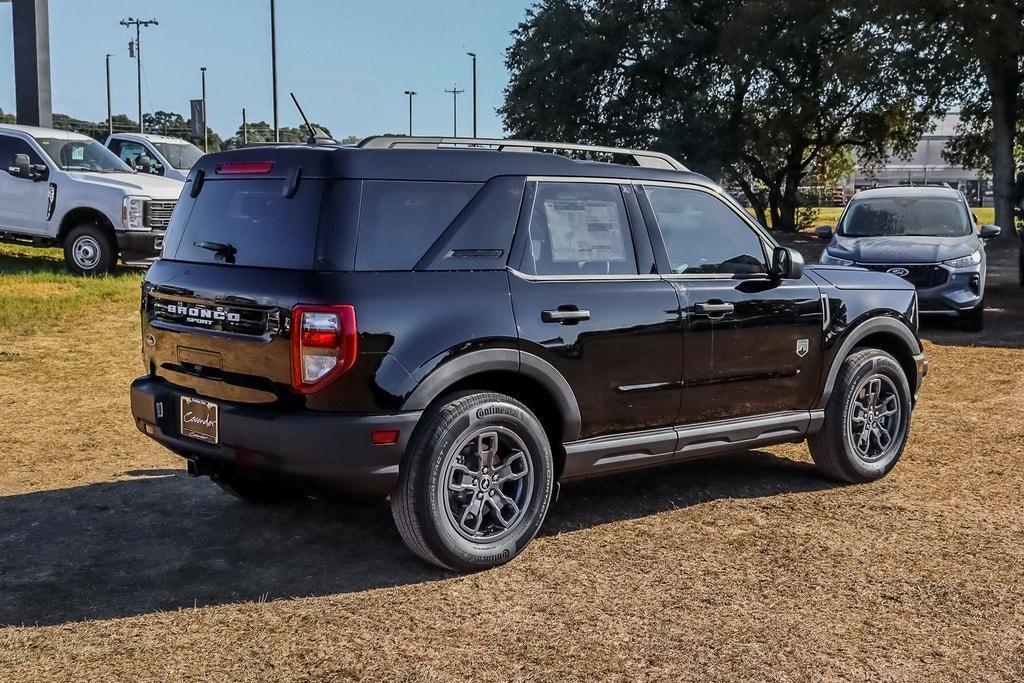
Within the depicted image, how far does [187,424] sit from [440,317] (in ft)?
4.15

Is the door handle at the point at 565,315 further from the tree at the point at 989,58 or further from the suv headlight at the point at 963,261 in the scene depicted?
the tree at the point at 989,58

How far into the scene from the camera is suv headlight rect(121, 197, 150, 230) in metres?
16.6

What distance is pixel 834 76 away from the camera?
1195 inches

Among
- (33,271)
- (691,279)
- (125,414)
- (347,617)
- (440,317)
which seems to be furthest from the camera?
(33,271)

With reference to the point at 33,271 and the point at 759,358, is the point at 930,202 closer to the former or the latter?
the point at 759,358

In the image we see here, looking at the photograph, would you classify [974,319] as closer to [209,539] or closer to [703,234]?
[703,234]

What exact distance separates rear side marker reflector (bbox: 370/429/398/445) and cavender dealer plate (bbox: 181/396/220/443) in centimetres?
75

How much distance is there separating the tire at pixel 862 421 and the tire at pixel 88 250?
1289 centimetres

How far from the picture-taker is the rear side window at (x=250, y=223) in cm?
487

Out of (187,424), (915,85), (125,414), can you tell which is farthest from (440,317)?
(915,85)

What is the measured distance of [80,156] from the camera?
712 inches

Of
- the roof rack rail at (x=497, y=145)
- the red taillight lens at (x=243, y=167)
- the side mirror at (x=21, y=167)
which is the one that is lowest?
the red taillight lens at (x=243, y=167)

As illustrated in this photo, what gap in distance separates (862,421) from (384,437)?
10.6 ft

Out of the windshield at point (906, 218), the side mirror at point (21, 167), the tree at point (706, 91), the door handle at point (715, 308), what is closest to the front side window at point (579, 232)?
the door handle at point (715, 308)
